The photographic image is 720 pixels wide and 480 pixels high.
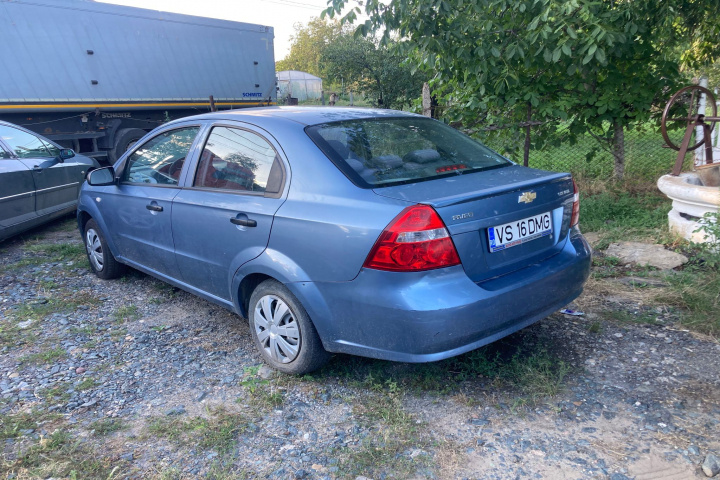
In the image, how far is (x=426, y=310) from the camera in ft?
8.29

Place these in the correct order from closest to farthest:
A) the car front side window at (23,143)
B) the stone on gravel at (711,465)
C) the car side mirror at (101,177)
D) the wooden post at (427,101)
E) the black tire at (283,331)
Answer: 1. the stone on gravel at (711,465)
2. the black tire at (283,331)
3. the car side mirror at (101,177)
4. the car front side window at (23,143)
5. the wooden post at (427,101)

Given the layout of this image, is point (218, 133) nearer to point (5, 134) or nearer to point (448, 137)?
point (448, 137)

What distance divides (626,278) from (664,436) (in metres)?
2.18

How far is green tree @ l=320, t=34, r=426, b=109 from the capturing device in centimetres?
1684

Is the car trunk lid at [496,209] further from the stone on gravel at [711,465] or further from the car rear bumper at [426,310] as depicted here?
the stone on gravel at [711,465]

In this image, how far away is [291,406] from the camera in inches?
115

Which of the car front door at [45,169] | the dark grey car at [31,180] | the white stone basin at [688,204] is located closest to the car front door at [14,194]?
the dark grey car at [31,180]

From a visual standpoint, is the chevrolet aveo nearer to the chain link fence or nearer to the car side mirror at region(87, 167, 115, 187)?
the car side mirror at region(87, 167, 115, 187)

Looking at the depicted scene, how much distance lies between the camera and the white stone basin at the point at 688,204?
4705mm

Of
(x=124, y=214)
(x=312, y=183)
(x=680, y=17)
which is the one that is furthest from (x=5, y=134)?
(x=680, y=17)

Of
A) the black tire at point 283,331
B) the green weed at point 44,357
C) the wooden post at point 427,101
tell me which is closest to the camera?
the black tire at point 283,331

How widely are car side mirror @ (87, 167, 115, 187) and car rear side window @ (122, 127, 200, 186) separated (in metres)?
0.11

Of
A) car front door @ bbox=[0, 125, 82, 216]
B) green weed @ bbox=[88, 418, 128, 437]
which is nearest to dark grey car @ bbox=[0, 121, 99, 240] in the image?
car front door @ bbox=[0, 125, 82, 216]

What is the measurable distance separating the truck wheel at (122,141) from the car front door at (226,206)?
371 inches
